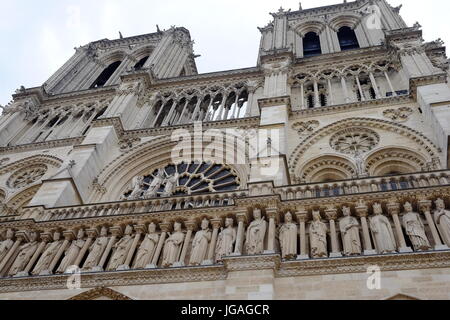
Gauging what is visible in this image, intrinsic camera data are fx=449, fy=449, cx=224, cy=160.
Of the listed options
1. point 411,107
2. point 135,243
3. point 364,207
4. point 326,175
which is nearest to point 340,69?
point 411,107

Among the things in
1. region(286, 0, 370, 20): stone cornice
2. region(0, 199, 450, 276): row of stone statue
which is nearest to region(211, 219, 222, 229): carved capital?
region(0, 199, 450, 276): row of stone statue

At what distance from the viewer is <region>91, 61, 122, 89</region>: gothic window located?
25328 mm

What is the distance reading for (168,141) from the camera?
15.7 metres

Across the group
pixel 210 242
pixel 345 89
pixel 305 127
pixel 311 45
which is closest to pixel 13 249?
pixel 210 242

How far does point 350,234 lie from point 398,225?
2.95 feet

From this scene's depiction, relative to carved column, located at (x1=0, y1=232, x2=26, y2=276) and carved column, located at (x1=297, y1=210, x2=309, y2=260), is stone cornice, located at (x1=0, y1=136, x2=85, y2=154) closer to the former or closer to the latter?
carved column, located at (x1=0, y1=232, x2=26, y2=276)

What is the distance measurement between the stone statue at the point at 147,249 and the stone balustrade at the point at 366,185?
2928mm

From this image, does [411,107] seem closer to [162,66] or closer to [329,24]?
[329,24]

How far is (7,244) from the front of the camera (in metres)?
10.5

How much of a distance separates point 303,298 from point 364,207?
2.51 m

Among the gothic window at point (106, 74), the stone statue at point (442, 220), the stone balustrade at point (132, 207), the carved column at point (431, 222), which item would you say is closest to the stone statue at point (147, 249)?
the stone balustrade at point (132, 207)

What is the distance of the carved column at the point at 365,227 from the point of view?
315 inches

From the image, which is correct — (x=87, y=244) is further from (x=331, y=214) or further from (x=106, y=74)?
(x=106, y=74)
